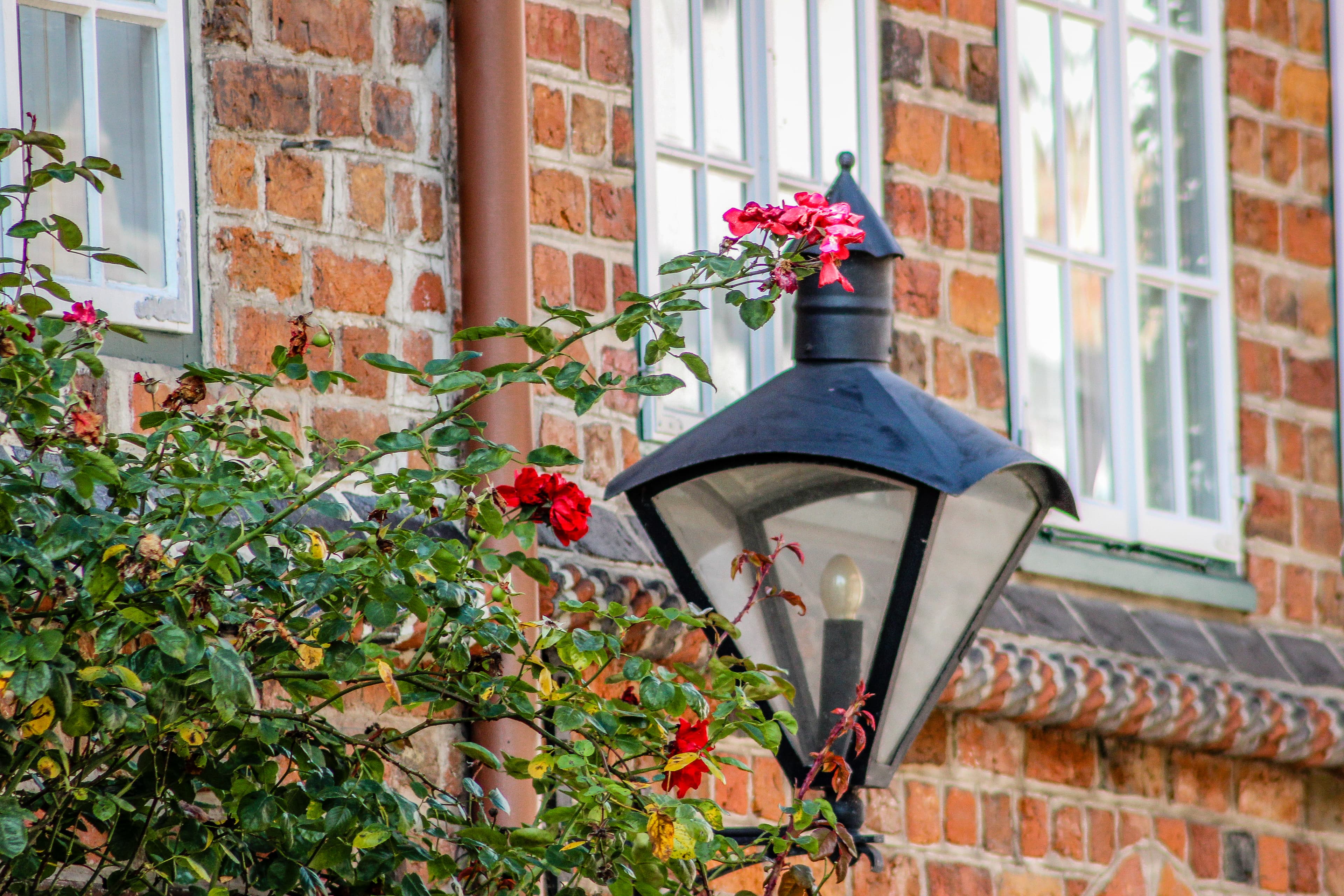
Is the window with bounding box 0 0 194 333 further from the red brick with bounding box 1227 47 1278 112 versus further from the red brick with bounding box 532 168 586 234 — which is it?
the red brick with bounding box 1227 47 1278 112

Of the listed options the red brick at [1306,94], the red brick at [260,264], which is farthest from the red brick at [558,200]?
the red brick at [1306,94]

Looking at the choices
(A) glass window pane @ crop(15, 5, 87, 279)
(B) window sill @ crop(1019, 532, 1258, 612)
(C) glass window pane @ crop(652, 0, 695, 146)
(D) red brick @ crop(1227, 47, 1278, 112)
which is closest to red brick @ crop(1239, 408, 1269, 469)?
(B) window sill @ crop(1019, 532, 1258, 612)

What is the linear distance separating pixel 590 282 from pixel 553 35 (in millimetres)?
517

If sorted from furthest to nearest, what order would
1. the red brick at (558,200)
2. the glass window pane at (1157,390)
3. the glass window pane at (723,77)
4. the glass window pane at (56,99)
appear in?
1. the glass window pane at (1157,390)
2. the glass window pane at (723,77)
3. the red brick at (558,200)
4. the glass window pane at (56,99)

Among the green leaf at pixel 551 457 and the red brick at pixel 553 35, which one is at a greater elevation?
the red brick at pixel 553 35

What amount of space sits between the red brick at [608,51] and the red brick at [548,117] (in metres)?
0.12

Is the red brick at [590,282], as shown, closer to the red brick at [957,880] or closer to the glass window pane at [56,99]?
the glass window pane at [56,99]

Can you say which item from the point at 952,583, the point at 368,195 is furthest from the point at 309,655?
the point at 368,195

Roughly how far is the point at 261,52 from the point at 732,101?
1288mm

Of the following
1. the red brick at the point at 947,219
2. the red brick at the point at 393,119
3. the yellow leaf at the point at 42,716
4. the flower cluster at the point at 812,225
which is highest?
the red brick at the point at 393,119

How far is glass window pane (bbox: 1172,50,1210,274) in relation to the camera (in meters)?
5.92

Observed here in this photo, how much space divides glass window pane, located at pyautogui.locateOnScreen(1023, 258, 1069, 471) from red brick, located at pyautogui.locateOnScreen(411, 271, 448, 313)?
1785mm

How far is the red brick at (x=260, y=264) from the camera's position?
3980 mm

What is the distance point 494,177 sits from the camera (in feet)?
13.8
